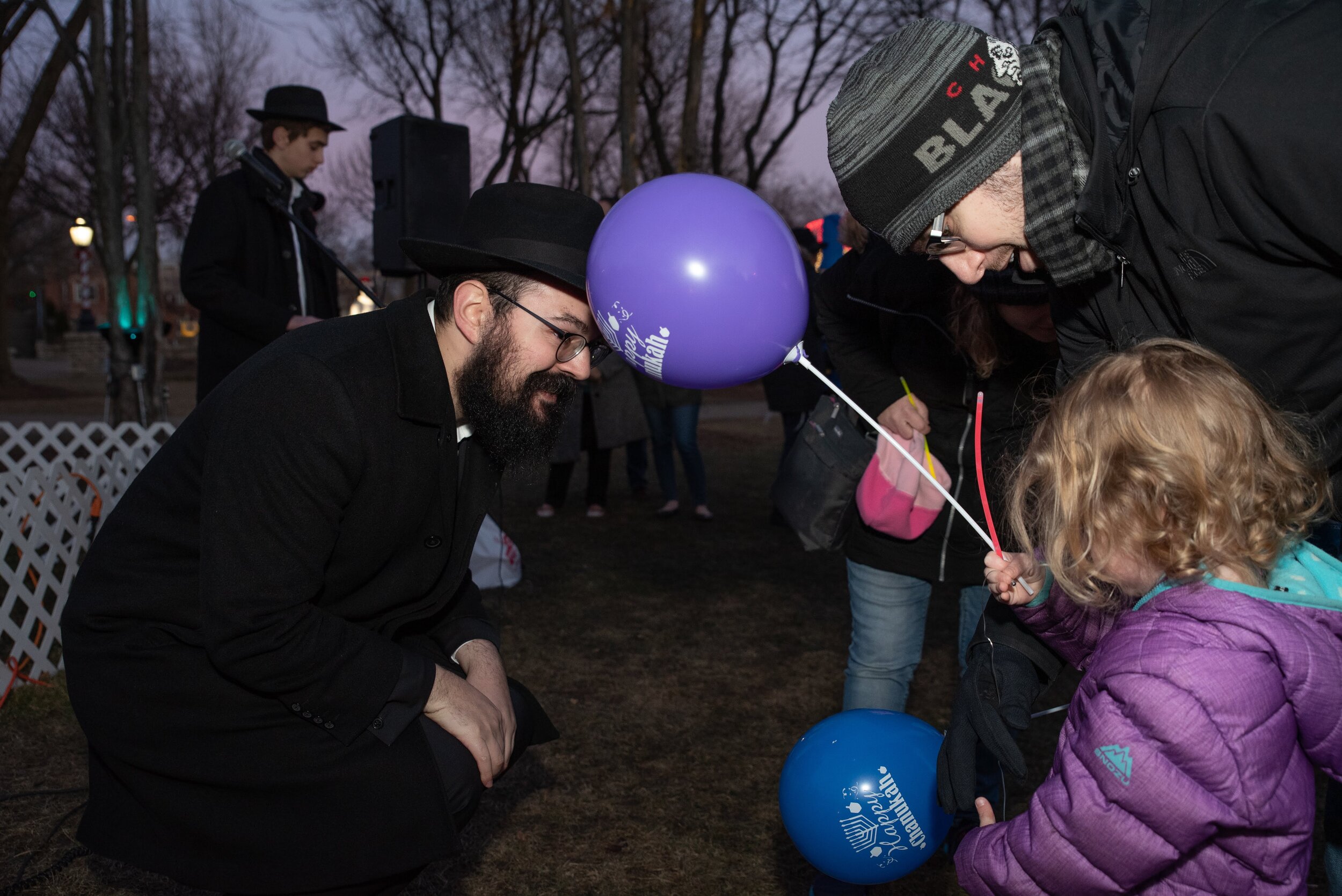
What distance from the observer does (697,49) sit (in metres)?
16.9

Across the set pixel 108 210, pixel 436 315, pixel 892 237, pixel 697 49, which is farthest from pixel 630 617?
pixel 697 49

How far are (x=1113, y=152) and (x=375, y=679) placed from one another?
162 cm

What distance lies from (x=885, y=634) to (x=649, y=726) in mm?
1445

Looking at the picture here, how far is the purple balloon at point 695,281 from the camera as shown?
2049 mm

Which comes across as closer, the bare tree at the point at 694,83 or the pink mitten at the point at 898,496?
the pink mitten at the point at 898,496

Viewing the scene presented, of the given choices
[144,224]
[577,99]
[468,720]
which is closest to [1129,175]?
[468,720]

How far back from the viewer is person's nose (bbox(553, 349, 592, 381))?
2.31 m

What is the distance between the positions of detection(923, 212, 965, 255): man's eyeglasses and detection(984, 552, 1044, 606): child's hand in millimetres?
583

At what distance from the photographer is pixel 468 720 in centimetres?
215

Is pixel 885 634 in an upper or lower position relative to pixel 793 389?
lower

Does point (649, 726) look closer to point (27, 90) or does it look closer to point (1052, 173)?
point (1052, 173)

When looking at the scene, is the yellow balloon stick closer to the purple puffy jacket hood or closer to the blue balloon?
the blue balloon

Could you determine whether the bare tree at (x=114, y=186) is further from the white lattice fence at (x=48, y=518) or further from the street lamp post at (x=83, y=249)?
the street lamp post at (x=83, y=249)

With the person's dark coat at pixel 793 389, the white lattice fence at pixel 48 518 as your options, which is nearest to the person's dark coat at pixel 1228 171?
the white lattice fence at pixel 48 518
